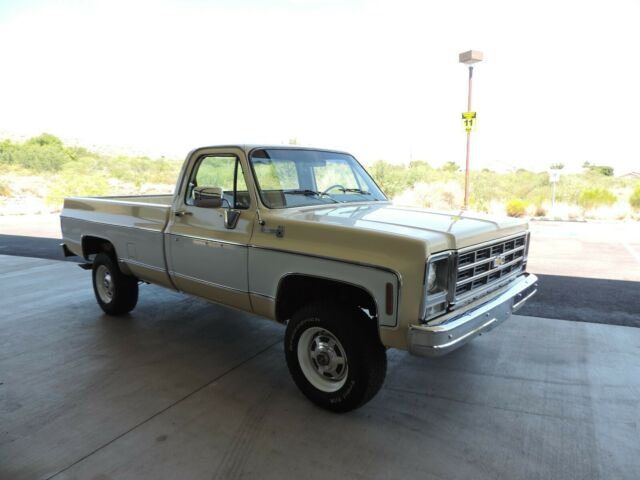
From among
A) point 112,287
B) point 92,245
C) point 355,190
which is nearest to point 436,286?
point 355,190

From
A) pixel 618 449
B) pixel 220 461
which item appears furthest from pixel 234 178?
pixel 618 449

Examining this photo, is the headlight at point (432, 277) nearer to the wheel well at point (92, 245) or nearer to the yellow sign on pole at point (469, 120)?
the wheel well at point (92, 245)

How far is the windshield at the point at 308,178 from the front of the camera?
3.89 m

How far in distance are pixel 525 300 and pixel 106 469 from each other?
3.24 meters

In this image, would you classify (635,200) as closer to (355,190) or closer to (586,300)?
(586,300)

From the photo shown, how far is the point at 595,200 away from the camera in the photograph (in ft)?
56.2

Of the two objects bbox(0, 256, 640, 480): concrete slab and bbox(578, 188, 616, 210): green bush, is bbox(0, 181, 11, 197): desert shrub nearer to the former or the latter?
bbox(0, 256, 640, 480): concrete slab

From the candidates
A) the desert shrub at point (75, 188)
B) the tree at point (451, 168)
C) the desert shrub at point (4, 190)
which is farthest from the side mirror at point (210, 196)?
the tree at point (451, 168)

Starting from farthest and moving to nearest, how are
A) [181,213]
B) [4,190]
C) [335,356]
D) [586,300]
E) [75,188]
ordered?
[4,190] < [75,188] < [586,300] < [181,213] < [335,356]

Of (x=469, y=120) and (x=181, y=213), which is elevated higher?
(x=469, y=120)

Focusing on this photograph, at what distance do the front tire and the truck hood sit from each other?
64 centimetres

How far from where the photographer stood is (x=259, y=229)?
3645 mm

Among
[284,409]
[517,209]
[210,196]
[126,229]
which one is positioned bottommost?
[284,409]

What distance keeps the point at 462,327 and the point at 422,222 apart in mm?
819
